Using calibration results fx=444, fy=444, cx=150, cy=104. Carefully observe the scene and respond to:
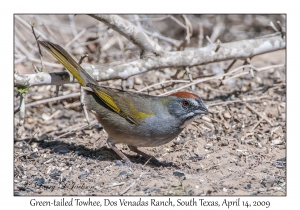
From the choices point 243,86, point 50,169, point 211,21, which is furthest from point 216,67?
point 50,169

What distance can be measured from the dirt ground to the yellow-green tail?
105 centimetres

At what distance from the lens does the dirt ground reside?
4.98 meters

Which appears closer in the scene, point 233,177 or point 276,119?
point 233,177

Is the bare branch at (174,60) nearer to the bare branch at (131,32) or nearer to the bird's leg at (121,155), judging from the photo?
the bare branch at (131,32)

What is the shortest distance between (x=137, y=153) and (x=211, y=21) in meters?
5.45

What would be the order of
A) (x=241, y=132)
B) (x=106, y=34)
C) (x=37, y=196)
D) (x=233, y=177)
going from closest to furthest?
(x=37, y=196) < (x=233, y=177) < (x=241, y=132) < (x=106, y=34)

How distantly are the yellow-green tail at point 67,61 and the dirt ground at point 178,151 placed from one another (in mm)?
1048

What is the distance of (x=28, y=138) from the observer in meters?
6.74

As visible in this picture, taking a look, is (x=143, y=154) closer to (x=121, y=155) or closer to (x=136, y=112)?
(x=121, y=155)

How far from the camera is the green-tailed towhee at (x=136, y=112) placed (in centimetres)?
546

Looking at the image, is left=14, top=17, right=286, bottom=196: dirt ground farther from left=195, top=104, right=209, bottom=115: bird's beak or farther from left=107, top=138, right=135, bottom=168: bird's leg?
left=195, top=104, right=209, bottom=115: bird's beak

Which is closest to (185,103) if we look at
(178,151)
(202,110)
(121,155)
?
(202,110)

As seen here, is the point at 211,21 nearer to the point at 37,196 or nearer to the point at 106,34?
the point at 106,34

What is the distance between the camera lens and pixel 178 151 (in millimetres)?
6121
